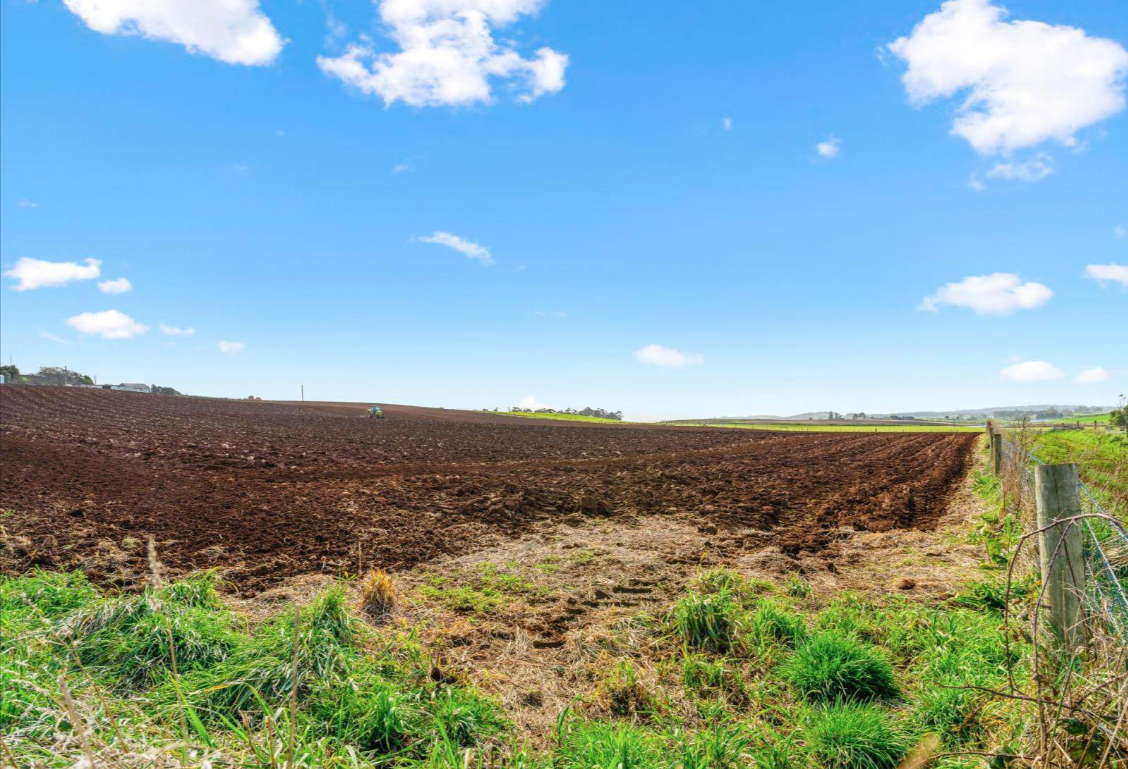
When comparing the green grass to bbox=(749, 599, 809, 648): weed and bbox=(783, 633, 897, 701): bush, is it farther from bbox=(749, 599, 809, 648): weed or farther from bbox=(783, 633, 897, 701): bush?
bbox=(783, 633, 897, 701): bush

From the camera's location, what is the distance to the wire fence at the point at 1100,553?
3195 millimetres

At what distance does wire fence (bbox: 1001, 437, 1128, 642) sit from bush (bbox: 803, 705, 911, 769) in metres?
1.32

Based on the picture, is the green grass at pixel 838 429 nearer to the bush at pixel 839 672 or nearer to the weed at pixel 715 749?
the bush at pixel 839 672

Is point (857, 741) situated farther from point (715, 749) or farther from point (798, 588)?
point (798, 588)

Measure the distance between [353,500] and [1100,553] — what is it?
37.4ft

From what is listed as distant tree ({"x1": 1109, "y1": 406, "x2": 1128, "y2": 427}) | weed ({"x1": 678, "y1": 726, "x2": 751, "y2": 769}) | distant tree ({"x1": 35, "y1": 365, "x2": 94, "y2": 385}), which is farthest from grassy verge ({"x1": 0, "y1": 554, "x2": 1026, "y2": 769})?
distant tree ({"x1": 35, "y1": 365, "x2": 94, "y2": 385})

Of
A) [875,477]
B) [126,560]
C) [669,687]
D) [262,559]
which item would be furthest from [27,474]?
[875,477]

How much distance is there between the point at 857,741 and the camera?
3469mm

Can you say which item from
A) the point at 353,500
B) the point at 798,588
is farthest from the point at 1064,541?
the point at 353,500

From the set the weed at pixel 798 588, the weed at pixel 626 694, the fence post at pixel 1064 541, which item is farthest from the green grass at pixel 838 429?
the weed at pixel 626 694

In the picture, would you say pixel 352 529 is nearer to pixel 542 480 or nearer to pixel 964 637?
pixel 542 480

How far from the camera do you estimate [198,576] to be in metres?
6.70

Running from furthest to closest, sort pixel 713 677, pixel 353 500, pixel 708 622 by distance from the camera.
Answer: pixel 353 500
pixel 708 622
pixel 713 677

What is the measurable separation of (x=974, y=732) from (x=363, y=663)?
4.10m
